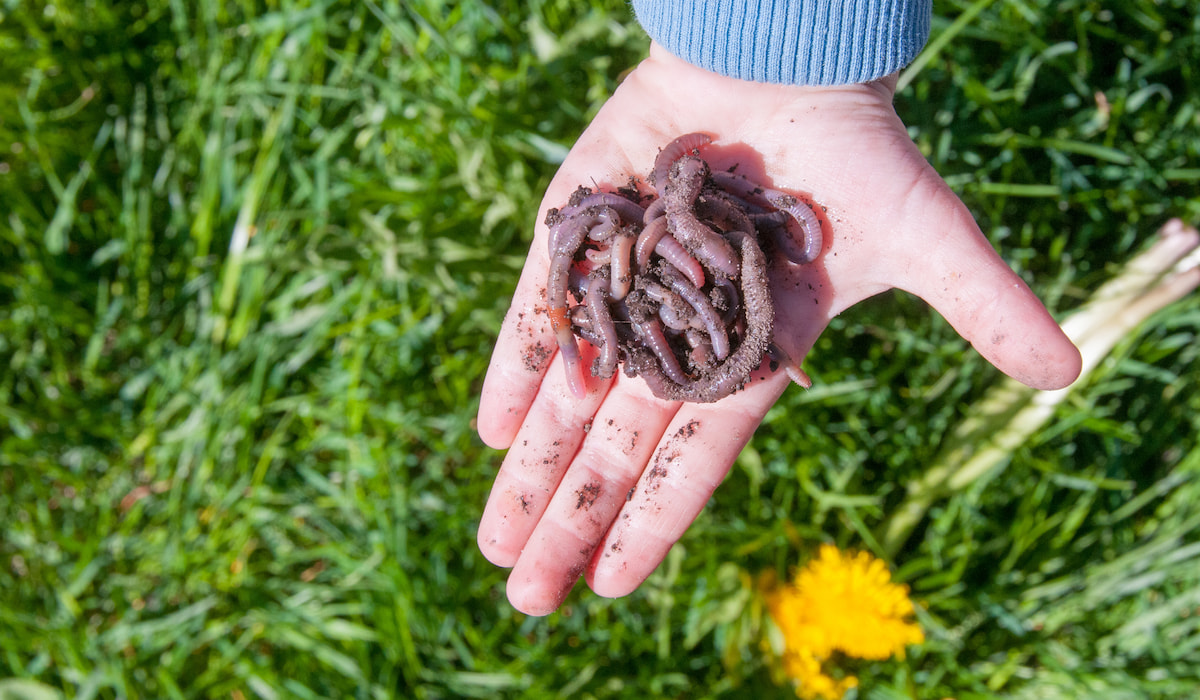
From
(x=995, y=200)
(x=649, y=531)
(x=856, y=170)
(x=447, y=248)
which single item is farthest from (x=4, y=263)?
(x=995, y=200)

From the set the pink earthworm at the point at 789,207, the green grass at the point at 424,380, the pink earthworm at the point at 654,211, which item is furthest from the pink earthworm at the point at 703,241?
the green grass at the point at 424,380

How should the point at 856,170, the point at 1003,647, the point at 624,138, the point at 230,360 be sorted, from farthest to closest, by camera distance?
1. the point at 230,360
2. the point at 1003,647
3. the point at 624,138
4. the point at 856,170

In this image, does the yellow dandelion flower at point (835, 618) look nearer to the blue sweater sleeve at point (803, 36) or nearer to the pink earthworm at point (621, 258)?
the pink earthworm at point (621, 258)

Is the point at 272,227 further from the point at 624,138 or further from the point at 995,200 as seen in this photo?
the point at 995,200

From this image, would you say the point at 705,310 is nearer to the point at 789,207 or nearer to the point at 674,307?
the point at 674,307

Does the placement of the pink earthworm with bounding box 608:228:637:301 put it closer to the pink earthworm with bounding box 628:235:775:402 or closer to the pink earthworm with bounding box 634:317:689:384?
the pink earthworm with bounding box 634:317:689:384

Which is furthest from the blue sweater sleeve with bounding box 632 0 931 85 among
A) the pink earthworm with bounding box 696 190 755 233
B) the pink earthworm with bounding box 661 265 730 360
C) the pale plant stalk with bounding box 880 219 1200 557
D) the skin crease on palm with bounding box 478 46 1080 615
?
the pale plant stalk with bounding box 880 219 1200 557
